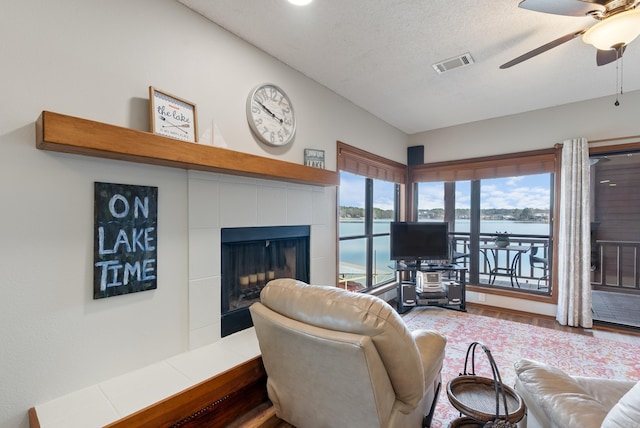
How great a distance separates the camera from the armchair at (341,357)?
1.20m

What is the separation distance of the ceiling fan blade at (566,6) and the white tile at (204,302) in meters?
2.59

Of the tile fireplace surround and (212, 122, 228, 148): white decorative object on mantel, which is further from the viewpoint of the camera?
(212, 122, 228, 148): white decorative object on mantel

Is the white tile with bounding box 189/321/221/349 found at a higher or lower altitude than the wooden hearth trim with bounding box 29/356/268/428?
higher

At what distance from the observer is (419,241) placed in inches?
164

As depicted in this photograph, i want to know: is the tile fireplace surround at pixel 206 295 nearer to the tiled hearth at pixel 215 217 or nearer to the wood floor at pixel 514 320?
the tiled hearth at pixel 215 217

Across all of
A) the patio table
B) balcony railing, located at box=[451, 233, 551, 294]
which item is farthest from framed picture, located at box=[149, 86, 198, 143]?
the patio table

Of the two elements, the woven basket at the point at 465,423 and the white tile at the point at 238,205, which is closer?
the woven basket at the point at 465,423

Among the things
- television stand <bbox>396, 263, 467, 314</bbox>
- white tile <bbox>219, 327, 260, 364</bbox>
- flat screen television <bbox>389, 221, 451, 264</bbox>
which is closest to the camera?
white tile <bbox>219, 327, 260, 364</bbox>

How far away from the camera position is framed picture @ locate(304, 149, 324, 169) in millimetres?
2924

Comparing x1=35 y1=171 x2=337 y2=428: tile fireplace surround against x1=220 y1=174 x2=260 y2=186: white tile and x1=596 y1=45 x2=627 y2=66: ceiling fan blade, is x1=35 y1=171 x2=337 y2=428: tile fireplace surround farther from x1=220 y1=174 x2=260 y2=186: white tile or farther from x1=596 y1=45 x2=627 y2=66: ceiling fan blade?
x1=596 y1=45 x2=627 y2=66: ceiling fan blade

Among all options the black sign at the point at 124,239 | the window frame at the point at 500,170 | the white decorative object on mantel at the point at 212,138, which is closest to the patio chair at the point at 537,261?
the window frame at the point at 500,170

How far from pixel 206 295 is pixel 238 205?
710mm

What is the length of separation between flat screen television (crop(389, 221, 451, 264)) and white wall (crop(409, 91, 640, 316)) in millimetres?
949

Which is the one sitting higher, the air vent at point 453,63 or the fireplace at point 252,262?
the air vent at point 453,63
